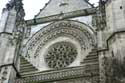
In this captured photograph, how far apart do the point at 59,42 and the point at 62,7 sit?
9.05 feet

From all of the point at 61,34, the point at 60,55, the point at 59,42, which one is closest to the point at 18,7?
the point at 61,34

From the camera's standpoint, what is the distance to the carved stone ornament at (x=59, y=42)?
14613mm

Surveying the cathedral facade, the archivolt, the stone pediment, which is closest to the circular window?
the cathedral facade

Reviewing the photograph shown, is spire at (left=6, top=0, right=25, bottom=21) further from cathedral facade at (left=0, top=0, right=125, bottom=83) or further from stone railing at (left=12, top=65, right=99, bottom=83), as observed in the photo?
stone railing at (left=12, top=65, right=99, bottom=83)

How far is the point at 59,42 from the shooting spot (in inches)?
607

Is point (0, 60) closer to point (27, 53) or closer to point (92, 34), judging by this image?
point (27, 53)

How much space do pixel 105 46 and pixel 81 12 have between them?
11.8ft

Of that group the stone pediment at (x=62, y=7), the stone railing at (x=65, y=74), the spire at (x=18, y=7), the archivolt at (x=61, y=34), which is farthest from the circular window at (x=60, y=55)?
the spire at (x=18, y=7)

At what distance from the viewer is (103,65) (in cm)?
1219

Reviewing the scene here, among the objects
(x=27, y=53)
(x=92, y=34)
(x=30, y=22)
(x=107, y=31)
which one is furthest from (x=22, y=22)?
(x=107, y=31)

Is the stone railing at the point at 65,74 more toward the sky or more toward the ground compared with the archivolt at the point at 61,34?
more toward the ground

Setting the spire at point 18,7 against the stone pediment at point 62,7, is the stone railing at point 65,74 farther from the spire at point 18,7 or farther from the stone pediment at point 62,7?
the spire at point 18,7

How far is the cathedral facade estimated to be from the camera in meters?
12.3

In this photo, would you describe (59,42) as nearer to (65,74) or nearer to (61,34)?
(61,34)
